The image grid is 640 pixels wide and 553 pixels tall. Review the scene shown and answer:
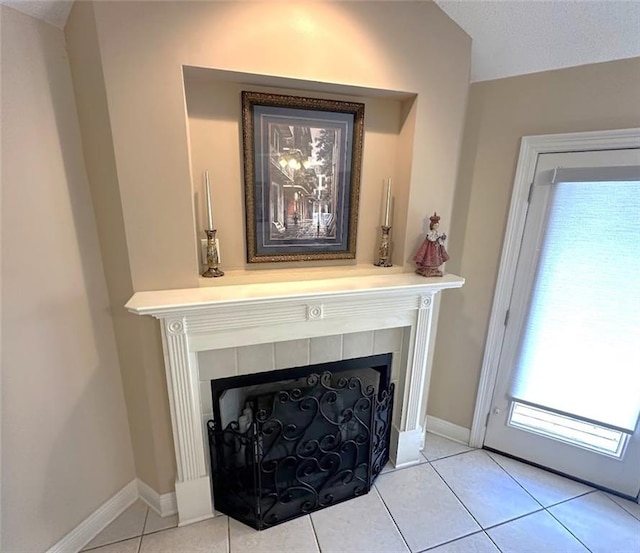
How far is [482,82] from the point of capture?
1.73 meters

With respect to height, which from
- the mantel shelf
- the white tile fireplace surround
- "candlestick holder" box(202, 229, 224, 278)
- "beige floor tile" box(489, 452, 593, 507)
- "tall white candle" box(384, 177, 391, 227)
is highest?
"tall white candle" box(384, 177, 391, 227)

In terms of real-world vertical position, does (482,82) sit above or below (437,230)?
above

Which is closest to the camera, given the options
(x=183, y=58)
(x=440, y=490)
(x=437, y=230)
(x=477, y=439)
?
(x=183, y=58)

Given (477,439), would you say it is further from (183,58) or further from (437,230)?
(183,58)

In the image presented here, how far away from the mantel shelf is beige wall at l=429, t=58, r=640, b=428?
0.40 m

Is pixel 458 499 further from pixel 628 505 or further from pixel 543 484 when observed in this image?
pixel 628 505

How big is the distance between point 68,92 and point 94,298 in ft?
2.73

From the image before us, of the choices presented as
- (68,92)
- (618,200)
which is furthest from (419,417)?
(68,92)

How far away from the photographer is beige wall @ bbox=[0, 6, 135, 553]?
44.4 inches

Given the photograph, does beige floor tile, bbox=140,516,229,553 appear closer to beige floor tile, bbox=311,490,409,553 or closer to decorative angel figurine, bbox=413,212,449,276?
beige floor tile, bbox=311,490,409,553

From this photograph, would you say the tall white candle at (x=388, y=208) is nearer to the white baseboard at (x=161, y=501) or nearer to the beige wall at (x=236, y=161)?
the beige wall at (x=236, y=161)

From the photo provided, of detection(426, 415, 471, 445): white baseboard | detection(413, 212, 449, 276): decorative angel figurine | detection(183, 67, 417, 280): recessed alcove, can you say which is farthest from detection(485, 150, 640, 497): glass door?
detection(183, 67, 417, 280): recessed alcove

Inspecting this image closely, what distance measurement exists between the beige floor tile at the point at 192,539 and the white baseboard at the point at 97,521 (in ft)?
0.71

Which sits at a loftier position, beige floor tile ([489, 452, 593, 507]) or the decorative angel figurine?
the decorative angel figurine
